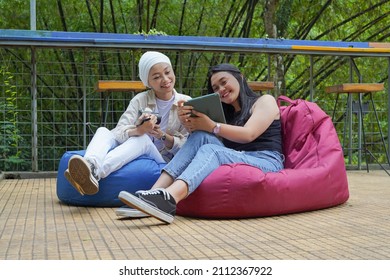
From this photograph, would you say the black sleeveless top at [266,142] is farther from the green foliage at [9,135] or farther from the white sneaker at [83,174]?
the green foliage at [9,135]

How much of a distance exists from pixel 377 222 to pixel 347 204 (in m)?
0.73

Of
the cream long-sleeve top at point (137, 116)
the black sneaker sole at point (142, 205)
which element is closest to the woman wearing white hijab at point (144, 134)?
the cream long-sleeve top at point (137, 116)

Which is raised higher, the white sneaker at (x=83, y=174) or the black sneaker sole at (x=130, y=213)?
the white sneaker at (x=83, y=174)

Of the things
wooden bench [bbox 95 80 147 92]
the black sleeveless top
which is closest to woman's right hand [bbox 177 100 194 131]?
the black sleeveless top

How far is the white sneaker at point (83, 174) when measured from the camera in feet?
11.3

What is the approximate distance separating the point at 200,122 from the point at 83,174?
0.73m

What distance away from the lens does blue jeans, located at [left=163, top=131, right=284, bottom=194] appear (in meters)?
3.24

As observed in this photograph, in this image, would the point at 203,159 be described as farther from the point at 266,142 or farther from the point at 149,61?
the point at 149,61

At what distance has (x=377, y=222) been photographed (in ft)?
10.3

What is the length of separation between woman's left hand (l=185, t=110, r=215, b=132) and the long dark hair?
29 centimetres

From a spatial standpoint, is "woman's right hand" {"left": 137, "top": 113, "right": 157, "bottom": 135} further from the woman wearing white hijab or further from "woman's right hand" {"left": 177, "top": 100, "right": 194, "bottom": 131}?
"woman's right hand" {"left": 177, "top": 100, "right": 194, "bottom": 131}

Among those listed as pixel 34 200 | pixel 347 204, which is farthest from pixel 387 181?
pixel 34 200

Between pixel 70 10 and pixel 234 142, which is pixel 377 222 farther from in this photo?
pixel 70 10

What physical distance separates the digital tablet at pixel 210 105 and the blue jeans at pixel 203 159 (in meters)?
0.11
